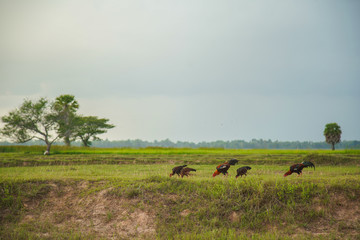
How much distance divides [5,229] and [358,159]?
26.6 metres

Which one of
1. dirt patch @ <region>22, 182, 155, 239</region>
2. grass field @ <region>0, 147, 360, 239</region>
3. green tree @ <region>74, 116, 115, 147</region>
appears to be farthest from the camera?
green tree @ <region>74, 116, 115, 147</region>

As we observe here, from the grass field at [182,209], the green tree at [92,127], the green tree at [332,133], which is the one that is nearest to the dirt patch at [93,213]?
the grass field at [182,209]

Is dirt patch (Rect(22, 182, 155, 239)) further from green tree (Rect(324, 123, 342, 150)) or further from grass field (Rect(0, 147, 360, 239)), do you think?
green tree (Rect(324, 123, 342, 150))

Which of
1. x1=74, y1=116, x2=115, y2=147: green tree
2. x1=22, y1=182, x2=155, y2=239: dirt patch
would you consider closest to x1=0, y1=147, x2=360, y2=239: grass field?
x1=22, y1=182, x2=155, y2=239: dirt patch

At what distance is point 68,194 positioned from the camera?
1141cm

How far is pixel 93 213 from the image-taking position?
10438mm

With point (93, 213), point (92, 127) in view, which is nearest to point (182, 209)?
point (93, 213)

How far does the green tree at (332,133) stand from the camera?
215ft

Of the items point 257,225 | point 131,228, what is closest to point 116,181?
point 131,228

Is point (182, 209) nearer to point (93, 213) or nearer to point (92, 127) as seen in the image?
point (93, 213)

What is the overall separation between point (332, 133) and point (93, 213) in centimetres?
6724

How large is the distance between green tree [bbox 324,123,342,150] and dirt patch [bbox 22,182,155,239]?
6601 cm

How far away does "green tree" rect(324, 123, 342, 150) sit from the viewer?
65.4 meters

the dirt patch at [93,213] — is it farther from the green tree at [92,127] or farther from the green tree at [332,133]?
the green tree at [332,133]
